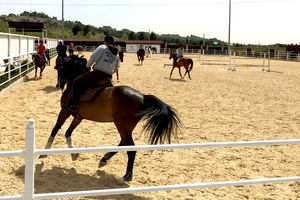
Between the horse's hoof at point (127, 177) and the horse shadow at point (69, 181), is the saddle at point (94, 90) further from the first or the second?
the horse's hoof at point (127, 177)

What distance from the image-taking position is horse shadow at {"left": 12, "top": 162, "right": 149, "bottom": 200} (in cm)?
425

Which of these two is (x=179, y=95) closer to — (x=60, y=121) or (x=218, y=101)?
(x=218, y=101)

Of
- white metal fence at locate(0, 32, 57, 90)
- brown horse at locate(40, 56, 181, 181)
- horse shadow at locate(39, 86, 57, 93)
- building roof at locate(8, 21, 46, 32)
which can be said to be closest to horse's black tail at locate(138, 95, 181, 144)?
brown horse at locate(40, 56, 181, 181)

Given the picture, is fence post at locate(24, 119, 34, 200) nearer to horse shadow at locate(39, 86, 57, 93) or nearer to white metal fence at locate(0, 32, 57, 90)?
horse shadow at locate(39, 86, 57, 93)

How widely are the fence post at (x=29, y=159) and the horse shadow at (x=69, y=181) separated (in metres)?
1.61

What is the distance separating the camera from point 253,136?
292 inches

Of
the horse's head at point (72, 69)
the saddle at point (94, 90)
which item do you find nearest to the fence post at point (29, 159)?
the saddle at point (94, 90)

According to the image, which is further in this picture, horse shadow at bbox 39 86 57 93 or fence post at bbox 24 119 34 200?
horse shadow at bbox 39 86 57 93

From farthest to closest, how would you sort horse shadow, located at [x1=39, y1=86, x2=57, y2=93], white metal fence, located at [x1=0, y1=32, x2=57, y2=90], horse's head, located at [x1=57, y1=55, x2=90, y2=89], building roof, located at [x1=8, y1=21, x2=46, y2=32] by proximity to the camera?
building roof, located at [x1=8, y1=21, x2=46, y2=32] < white metal fence, located at [x1=0, y1=32, x2=57, y2=90] < horse shadow, located at [x1=39, y1=86, x2=57, y2=93] < horse's head, located at [x1=57, y1=55, x2=90, y2=89]

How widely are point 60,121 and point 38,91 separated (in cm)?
750

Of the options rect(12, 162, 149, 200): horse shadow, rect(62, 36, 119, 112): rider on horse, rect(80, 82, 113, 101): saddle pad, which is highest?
rect(62, 36, 119, 112): rider on horse

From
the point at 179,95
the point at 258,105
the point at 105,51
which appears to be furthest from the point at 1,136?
the point at 258,105

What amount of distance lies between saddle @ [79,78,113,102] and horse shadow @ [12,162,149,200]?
1251 mm

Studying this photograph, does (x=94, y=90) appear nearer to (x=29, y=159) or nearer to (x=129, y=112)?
(x=129, y=112)
